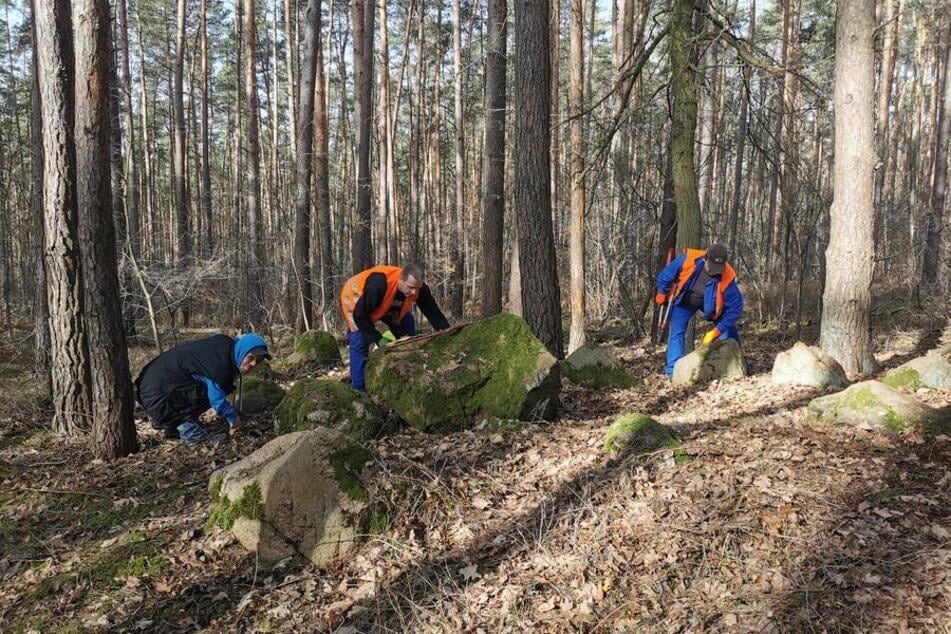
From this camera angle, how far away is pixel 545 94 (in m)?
7.62

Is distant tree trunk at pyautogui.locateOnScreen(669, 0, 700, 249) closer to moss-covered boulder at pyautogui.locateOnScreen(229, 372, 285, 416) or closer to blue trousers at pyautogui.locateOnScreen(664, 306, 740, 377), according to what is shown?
blue trousers at pyautogui.locateOnScreen(664, 306, 740, 377)

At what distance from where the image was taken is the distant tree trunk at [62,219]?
563 centimetres

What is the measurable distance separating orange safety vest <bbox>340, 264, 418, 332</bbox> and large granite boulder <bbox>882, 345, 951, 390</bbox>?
16.9 ft

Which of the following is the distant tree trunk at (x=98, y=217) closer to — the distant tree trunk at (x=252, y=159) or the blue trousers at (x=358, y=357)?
the blue trousers at (x=358, y=357)

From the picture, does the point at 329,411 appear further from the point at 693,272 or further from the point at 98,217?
the point at 693,272

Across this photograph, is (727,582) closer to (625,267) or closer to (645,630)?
(645,630)

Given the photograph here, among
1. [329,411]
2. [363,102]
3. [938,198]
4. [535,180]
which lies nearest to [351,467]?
[329,411]

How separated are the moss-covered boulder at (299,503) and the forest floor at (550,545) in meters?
0.13

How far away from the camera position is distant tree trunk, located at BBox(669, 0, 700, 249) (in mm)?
7941

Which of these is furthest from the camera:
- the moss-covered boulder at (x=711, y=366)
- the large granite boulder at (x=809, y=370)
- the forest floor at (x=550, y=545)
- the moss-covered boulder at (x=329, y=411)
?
the moss-covered boulder at (x=711, y=366)

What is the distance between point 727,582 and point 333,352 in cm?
739

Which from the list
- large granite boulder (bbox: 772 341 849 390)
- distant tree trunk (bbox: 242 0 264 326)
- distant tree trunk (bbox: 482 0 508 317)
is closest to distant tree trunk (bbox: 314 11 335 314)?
distant tree trunk (bbox: 242 0 264 326)

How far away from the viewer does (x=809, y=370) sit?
6449 mm

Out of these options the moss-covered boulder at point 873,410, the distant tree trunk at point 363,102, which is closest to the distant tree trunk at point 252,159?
the distant tree trunk at point 363,102
